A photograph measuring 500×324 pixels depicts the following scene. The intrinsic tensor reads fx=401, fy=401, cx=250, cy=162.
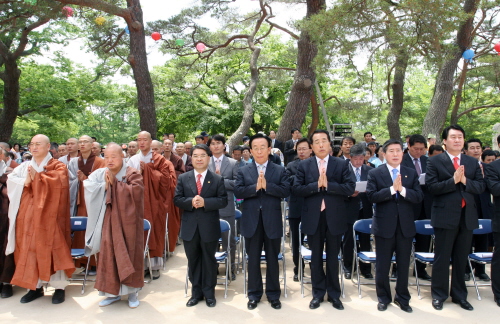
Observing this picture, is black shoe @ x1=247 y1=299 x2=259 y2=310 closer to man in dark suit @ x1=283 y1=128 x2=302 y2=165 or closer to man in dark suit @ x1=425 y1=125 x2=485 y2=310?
man in dark suit @ x1=425 y1=125 x2=485 y2=310

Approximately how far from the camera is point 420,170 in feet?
18.3

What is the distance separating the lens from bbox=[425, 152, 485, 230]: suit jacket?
169 inches

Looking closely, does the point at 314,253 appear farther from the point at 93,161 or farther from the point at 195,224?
the point at 93,161

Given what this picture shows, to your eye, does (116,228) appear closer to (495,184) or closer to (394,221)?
(394,221)

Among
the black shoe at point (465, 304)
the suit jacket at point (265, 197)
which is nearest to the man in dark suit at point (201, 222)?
the suit jacket at point (265, 197)

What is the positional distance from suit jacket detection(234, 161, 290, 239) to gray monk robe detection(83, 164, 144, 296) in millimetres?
1156

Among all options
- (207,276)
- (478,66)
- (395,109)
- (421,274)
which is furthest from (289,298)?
(478,66)

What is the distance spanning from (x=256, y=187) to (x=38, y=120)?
23.6 meters

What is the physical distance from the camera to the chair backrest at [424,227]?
5008 mm

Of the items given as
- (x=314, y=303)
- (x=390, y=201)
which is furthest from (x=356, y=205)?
(x=314, y=303)

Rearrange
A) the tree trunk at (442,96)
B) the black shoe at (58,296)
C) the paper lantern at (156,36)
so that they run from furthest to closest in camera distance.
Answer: the paper lantern at (156,36) < the tree trunk at (442,96) < the black shoe at (58,296)

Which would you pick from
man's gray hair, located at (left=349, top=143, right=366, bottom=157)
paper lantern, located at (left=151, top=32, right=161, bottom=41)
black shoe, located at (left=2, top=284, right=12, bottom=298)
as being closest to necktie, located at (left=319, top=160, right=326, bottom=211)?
man's gray hair, located at (left=349, top=143, right=366, bottom=157)

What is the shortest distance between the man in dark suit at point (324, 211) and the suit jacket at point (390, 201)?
0.29 m

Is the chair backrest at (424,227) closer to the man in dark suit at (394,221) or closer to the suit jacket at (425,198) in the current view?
the suit jacket at (425,198)
